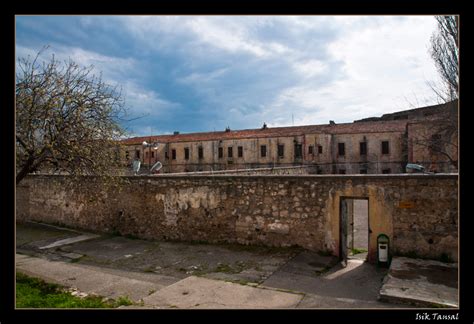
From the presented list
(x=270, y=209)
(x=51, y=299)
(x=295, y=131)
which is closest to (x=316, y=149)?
(x=295, y=131)

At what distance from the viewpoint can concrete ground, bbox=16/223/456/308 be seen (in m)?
4.96

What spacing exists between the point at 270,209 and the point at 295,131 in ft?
96.2

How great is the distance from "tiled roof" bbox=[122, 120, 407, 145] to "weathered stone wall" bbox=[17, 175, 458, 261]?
906 inches

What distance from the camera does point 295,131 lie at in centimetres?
3662

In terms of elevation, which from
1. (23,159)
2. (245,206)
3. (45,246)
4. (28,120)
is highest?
(28,120)

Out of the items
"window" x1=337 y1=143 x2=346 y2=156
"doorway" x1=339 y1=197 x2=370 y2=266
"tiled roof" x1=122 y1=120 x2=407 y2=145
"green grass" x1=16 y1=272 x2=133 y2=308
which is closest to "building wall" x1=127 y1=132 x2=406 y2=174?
"window" x1=337 y1=143 x2=346 y2=156

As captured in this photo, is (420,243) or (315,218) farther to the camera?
(315,218)

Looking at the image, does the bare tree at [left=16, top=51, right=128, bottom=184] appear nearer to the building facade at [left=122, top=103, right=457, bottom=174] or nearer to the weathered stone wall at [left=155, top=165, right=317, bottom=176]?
the weathered stone wall at [left=155, top=165, right=317, bottom=176]

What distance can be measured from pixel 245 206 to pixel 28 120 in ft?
18.3

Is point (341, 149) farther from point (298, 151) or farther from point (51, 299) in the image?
point (51, 299)

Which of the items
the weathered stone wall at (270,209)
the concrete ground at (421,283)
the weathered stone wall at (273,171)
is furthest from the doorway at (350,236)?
the weathered stone wall at (273,171)

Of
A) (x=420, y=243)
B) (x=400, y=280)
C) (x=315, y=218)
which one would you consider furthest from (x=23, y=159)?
(x=420, y=243)
